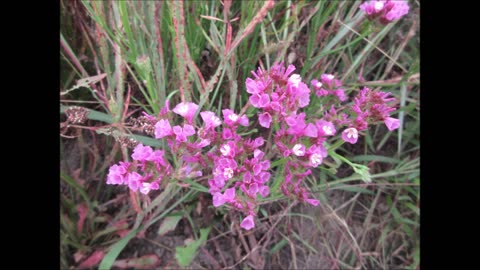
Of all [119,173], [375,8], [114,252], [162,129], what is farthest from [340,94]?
[114,252]

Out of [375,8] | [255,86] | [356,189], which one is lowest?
[356,189]

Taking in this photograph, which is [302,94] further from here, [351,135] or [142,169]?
[142,169]

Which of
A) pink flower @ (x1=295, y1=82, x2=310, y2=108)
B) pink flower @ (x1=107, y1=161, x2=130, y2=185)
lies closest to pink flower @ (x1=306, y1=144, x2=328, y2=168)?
pink flower @ (x1=295, y1=82, x2=310, y2=108)

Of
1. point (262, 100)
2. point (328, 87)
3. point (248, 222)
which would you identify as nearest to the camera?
point (262, 100)

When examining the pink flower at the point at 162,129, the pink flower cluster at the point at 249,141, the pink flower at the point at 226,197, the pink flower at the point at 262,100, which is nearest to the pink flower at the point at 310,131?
the pink flower cluster at the point at 249,141

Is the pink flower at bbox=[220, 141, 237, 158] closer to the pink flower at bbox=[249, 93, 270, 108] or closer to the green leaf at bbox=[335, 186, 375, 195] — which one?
the pink flower at bbox=[249, 93, 270, 108]

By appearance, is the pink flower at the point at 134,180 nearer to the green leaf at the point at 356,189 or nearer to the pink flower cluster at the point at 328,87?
the pink flower cluster at the point at 328,87
